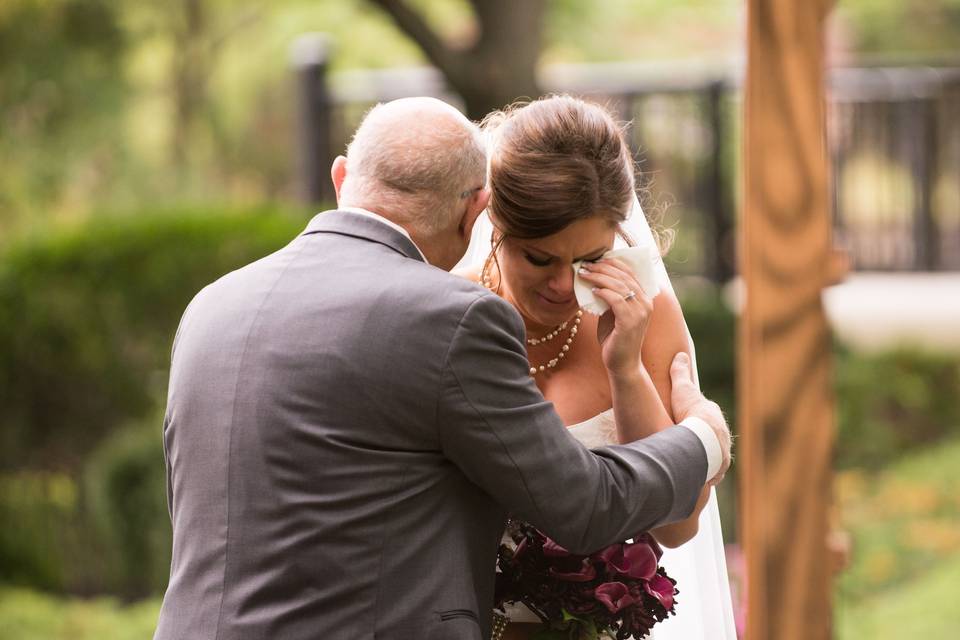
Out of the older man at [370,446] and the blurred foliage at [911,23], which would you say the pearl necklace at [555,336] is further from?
the blurred foliage at [911,23]

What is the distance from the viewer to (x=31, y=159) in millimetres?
11078

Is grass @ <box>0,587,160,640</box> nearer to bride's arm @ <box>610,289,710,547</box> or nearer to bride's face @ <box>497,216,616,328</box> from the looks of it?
bride's face @ <box>497,216,616,328</box>

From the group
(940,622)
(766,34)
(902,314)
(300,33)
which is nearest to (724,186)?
(902,314)

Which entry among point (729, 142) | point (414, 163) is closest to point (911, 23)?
point (729, 142)

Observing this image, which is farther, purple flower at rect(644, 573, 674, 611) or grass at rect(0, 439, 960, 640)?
grass at rect(0, 439, 960, 640)

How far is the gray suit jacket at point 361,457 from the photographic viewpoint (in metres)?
2.41

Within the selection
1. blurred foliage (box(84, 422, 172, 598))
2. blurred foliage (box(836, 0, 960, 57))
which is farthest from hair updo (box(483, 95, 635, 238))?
blurred foliage (box(836, 0, 960, 57))

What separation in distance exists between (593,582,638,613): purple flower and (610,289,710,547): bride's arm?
0.17 m

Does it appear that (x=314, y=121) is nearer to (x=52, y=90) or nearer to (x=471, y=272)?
(x=52, y=90)

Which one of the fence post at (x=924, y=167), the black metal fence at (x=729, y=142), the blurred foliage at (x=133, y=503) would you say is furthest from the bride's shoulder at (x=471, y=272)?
the fence post at (x=924, y=167)

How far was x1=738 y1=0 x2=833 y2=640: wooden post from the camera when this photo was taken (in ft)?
9.47

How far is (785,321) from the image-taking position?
2939 millimetres

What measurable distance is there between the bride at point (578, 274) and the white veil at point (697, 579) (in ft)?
0.38

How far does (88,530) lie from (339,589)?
6.04 metres
